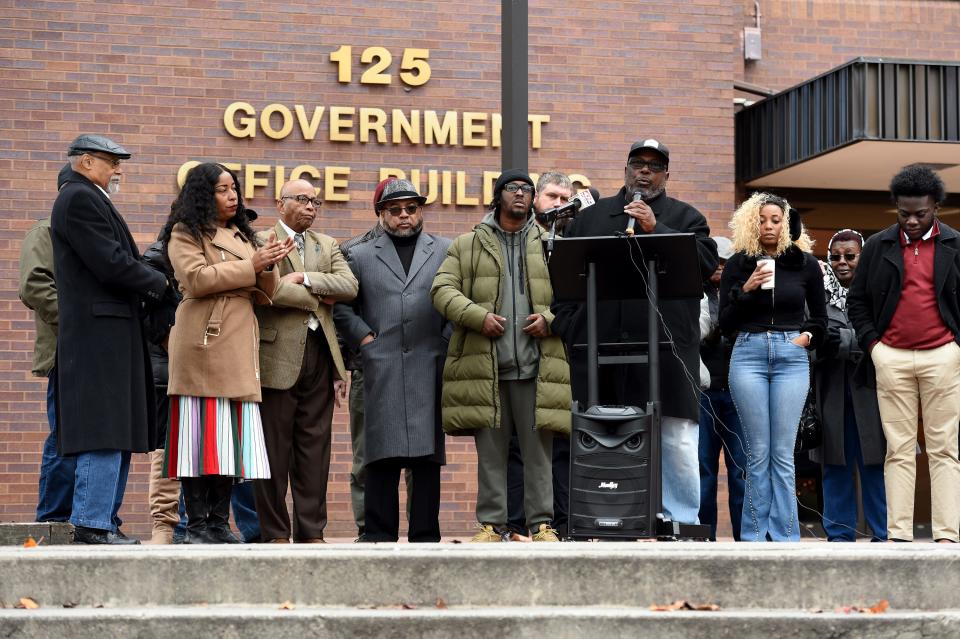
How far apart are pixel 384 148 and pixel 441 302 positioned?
15.9 ft

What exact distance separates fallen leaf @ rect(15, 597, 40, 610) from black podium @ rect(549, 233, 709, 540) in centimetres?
248

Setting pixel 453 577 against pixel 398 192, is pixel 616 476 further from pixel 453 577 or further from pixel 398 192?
pixel 398 192

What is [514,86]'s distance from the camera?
7996 millimetres

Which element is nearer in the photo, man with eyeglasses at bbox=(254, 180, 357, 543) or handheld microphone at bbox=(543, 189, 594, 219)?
man with eyeglasses at bbox=(254, 180, 357, 543)

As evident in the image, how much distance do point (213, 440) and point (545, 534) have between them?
1.88 meters

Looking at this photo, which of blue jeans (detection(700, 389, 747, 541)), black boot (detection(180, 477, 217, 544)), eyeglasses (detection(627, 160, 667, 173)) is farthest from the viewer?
blue jeans (detection(700, 389, 747, 541))

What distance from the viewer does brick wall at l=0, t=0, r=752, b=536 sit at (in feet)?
39.1

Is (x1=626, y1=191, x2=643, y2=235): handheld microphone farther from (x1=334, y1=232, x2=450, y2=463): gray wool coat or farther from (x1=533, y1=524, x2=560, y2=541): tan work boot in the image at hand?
(x1=533, y1=524, x2=560, y2=541): tan work boot

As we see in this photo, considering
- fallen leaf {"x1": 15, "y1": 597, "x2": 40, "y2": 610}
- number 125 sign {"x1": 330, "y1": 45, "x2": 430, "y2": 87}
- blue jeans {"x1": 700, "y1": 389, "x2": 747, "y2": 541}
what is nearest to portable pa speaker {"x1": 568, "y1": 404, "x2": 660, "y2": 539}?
fallen leaf {"x1": 15, "y1": 597, "x2": 40, "y2": 610}

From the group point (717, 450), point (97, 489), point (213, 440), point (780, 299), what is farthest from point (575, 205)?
point (97, 489)

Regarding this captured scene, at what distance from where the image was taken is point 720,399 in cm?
946

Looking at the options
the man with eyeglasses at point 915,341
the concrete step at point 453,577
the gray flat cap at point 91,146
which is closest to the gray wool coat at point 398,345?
the gray flat cap at point 91,146

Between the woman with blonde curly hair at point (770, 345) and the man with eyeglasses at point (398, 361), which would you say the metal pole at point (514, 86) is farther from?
the woman with blonde curly hair at point (770, 345)

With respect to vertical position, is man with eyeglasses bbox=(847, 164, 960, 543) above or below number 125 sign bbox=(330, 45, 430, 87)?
below
